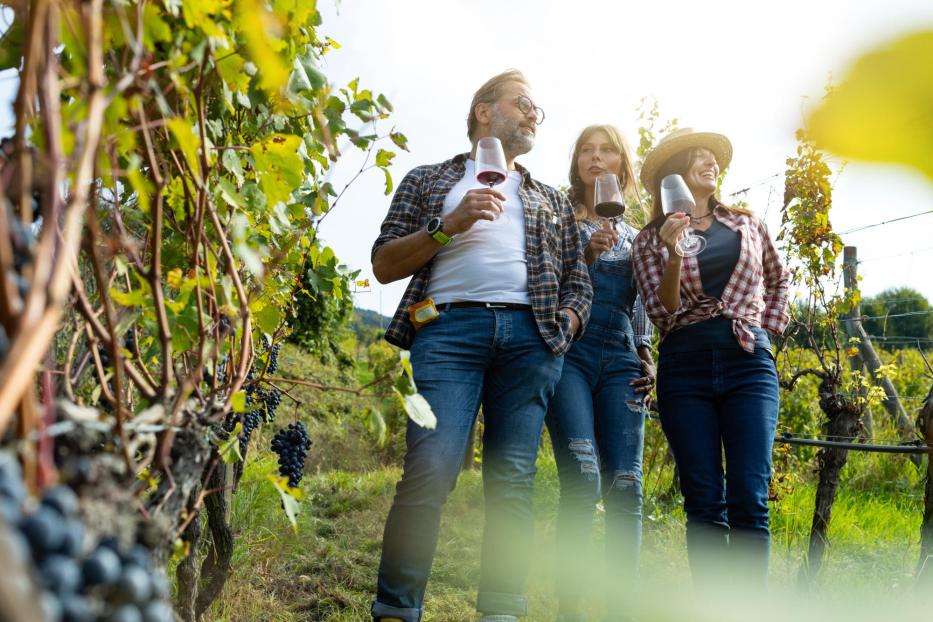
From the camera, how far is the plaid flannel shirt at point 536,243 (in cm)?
242

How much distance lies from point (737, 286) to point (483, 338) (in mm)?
899

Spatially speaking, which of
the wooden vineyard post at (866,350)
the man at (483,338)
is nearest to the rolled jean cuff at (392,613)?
the man at (483,338)

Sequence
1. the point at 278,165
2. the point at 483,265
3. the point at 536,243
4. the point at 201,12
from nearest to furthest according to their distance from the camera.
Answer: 1. the point at 201,12
2. the point at 278,165
3. the point at 483,265
4. the point at 536,243

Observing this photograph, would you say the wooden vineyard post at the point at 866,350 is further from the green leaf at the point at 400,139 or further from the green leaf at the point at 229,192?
the green leaf at the point at 229,192

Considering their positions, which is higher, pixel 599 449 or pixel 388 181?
pixel 388 181

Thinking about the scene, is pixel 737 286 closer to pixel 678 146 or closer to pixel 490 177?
pixel 678 146

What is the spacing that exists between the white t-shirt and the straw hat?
2.37ft

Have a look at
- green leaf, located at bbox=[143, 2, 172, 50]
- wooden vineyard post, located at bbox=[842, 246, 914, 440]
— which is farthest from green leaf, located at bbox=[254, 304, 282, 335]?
wooden vineyard post, located at bbox=[842, 246, 914, 440]

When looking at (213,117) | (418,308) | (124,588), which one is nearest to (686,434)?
(418,308)

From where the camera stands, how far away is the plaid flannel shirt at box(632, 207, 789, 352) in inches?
99.4

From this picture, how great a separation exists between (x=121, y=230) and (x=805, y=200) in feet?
11.3

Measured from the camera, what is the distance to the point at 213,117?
70.0 inches

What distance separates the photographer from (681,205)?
251cm

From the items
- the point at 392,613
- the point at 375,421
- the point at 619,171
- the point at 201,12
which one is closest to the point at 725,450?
the point at 392,613
